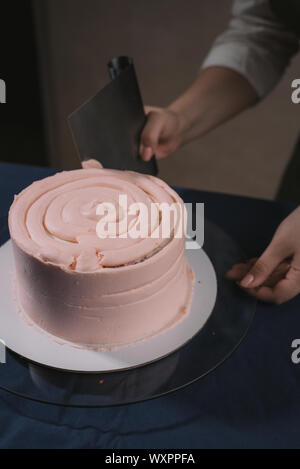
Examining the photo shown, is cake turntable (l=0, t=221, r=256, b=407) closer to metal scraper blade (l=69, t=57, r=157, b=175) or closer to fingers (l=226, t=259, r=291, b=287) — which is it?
fingers (l=226, t=259, r=291, b=287)

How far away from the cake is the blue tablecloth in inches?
5.2

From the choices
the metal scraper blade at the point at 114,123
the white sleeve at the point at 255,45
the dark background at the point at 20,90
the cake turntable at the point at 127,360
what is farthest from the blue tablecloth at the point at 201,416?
the dark background at the point at 20,90

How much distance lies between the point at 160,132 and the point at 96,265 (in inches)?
21.0

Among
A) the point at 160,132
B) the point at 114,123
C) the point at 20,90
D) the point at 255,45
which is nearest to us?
the point at 114,123

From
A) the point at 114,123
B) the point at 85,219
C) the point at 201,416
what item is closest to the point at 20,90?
the point at 114,123

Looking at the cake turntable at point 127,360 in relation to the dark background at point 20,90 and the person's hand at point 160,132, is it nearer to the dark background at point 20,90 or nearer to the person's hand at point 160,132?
the person's hand at point 160,132

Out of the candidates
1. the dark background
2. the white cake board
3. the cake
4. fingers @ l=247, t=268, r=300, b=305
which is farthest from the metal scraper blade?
the dark background

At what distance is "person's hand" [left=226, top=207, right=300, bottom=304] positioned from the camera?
2.89ft

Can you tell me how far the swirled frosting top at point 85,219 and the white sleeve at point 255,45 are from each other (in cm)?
60

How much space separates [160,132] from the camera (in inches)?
44.8

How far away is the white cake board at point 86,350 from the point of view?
0.74 metres

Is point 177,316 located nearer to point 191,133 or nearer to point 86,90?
point 191,133

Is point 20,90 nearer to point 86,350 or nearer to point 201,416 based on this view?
point 86,350
